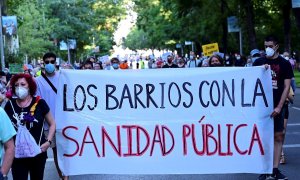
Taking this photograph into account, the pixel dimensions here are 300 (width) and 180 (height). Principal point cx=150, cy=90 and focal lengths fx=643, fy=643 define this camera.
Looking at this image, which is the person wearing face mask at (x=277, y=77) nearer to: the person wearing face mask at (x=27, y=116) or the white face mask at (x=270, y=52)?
the white face mask at (x=270, y=52)

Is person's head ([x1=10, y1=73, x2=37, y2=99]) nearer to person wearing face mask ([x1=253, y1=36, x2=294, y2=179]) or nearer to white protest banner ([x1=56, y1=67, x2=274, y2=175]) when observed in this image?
white protest banner ([x1=56, y1=67, x2=274, y2=175])

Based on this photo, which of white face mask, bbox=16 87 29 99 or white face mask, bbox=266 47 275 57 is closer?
white face mask, bbox=16 87 29 99

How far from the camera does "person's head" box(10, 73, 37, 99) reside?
5.68 meters

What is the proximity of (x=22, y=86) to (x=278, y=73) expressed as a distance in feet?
11.6

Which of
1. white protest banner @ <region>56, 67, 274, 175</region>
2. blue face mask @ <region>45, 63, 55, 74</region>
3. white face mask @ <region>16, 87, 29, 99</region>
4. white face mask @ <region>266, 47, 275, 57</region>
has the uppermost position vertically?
white face mask @ <region>266, 47, 275, 57</region>

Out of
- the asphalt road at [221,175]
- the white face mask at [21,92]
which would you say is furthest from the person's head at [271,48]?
the white face mask at [21,92]

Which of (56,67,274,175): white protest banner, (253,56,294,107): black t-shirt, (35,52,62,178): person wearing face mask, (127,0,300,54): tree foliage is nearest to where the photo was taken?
(56,67,274,175): white protest banner

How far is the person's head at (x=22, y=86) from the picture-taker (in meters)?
5.68

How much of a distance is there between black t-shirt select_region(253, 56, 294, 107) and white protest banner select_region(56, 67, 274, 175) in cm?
46

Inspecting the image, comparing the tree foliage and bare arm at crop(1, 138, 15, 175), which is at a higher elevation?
the tree foliage

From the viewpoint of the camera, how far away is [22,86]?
5.70 metres

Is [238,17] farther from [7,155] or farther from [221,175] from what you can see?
[7,155]

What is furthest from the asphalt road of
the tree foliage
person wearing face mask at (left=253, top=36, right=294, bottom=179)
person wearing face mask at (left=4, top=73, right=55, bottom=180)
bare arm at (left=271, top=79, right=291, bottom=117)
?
the tree foliage

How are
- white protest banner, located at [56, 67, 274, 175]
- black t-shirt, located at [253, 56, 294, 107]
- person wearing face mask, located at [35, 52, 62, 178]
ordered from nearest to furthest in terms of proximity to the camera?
white protest banner, located at [56, 67, 274, 175]
person wearing face mask, located at [35, 52, 62, 178]
black t-shirt, located at [253, 56, 294, 107]
